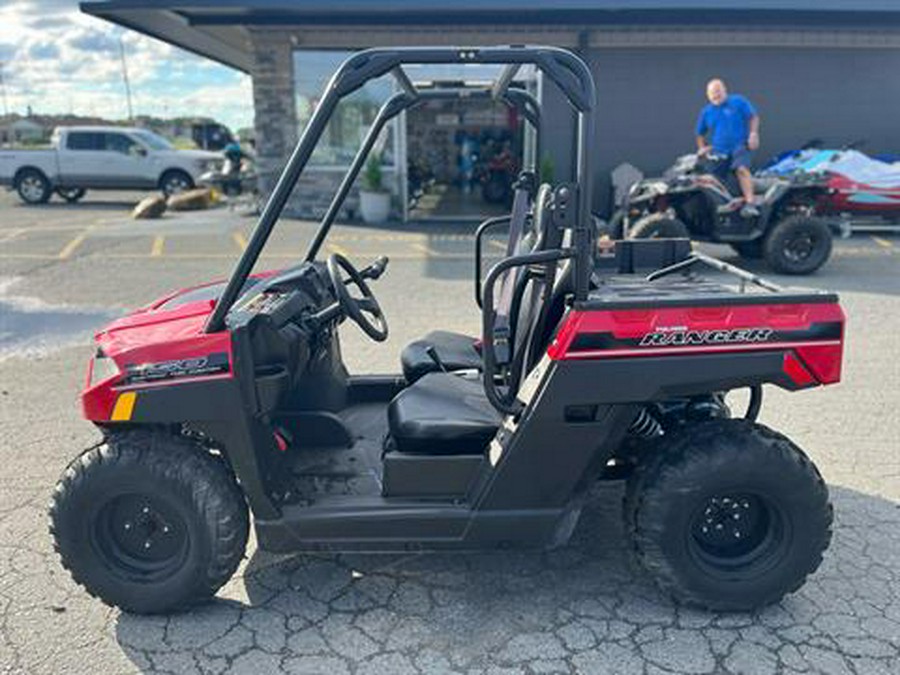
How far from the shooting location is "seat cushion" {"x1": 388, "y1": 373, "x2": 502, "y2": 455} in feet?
8.74

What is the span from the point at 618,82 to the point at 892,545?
10.8 m

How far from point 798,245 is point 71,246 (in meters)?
9.73

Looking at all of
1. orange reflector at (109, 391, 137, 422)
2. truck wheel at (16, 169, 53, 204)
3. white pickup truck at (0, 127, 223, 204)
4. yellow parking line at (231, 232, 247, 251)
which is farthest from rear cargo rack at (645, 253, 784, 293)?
truck wheel at (16, 169, 53, 204)

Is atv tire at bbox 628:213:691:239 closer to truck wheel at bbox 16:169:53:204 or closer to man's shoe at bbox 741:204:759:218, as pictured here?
man's shoe at bbox 741:204:759:218

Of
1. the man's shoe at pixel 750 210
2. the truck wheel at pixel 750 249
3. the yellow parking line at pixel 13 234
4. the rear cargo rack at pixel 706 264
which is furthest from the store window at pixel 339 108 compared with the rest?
the rear cargo rack at pixel 706 264

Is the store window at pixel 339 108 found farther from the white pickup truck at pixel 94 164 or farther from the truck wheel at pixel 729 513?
the truck wheel at pixel 729 513

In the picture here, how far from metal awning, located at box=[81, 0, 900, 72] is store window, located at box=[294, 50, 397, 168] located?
696 millimetres

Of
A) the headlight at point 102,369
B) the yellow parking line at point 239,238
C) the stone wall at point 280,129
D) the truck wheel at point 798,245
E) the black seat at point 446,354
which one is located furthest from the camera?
the stone wall at point 280,129

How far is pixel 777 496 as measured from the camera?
100 inches

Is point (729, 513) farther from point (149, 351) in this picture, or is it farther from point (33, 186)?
point (33, 186)

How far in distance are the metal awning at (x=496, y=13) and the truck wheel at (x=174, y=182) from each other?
4672mm

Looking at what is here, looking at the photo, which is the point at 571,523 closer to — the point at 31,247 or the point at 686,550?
the point at 686,550

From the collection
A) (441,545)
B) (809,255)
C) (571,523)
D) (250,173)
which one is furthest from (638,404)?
(250,173)

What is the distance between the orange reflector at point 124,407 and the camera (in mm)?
2465
